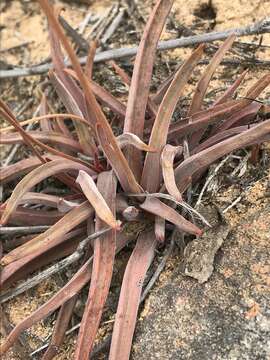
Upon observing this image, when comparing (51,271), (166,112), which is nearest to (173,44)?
(166,112)

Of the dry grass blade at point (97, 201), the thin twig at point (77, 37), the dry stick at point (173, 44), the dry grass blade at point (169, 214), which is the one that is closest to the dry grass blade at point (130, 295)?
the dry grass blade at point (169, 214)

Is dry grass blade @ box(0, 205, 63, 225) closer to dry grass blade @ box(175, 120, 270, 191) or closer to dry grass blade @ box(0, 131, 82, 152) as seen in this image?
dry grass blade @ box(0, 131, 82, 152)

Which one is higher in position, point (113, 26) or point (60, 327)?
point (113, 26)

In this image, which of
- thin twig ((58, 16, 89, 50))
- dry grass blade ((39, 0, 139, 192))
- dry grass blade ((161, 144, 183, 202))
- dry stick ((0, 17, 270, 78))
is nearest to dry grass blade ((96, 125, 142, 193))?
dry grass blade ((39, 0, 139, 192))

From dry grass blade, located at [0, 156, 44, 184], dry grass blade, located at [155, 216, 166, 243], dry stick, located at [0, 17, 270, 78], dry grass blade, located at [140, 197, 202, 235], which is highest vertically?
dry stick, located at [0, 17, 270, 78]

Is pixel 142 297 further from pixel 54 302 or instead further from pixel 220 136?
pixel 220 136

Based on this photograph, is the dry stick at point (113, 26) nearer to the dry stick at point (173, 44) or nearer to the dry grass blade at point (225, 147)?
the dry stick at point (173, 44)
